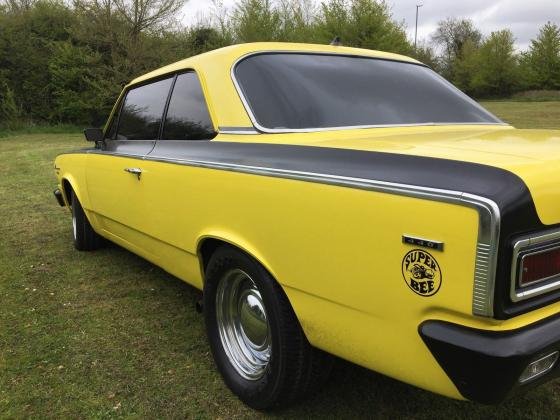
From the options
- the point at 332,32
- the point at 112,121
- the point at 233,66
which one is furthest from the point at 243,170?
the point at 332,32

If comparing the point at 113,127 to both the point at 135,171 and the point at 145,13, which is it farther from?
the point at 145,13

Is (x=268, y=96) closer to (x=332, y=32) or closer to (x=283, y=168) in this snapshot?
(x=283, y=168)

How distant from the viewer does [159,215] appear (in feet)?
10.2

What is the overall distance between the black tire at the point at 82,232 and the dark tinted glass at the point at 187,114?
2053 millimetres

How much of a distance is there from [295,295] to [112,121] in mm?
3021

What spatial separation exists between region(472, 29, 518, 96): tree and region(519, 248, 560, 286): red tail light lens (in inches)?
2174

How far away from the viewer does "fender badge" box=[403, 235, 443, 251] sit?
1.56 meters

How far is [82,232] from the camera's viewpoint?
502 centimetres

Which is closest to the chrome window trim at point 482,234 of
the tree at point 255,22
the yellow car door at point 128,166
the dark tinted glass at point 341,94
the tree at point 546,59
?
the dark tinted glass at point 341,94

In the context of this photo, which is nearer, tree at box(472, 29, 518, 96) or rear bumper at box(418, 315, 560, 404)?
rear bumper at box(418, 315, 560, 404)

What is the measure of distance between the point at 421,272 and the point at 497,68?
5600 cm

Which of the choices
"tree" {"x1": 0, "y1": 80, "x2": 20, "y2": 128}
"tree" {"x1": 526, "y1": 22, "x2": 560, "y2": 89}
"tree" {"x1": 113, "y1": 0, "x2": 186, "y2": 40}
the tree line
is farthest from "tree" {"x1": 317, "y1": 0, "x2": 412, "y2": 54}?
"tree" {"x1": 526, "y1": 22, "x2": 560, "y2": 89}

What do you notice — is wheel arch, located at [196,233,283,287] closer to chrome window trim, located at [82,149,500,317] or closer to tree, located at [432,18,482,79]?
chrome window trim, located at [82,149,500,317]

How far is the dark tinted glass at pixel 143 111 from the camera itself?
11.5 ft
